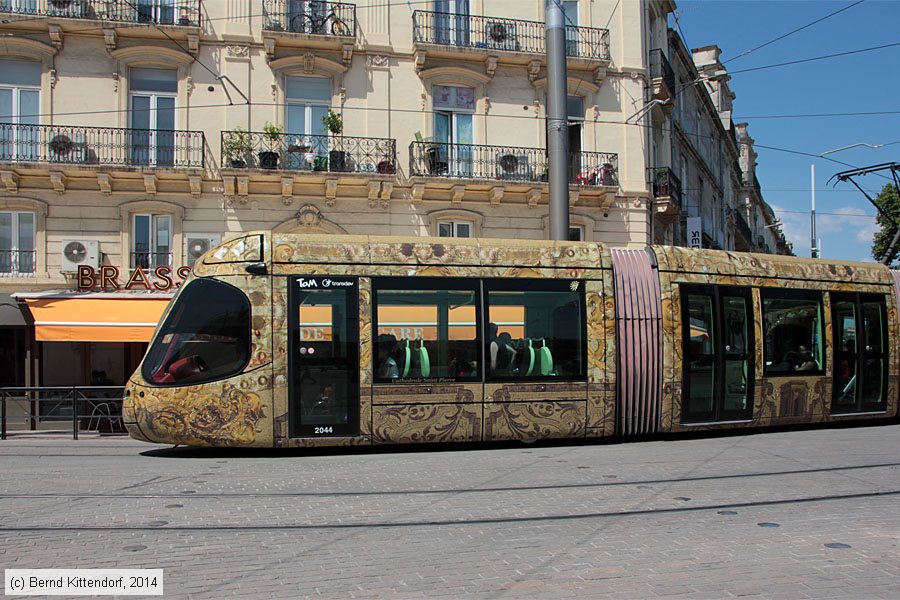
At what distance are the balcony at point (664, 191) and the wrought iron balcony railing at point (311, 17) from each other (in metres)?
9.55

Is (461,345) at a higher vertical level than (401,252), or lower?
lower

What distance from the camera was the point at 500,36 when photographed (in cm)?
2097

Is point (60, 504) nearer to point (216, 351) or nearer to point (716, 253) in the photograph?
point (216, 351)

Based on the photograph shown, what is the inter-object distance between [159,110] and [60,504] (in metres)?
14.4

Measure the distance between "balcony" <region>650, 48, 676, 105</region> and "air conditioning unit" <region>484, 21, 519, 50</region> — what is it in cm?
469

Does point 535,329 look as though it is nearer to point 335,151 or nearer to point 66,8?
point 335,151

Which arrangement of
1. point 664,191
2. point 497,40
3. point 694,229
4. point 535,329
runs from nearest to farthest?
point 535,329 → point 497,40 → point 664,191 → point 694,229

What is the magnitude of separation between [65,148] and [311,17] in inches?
262

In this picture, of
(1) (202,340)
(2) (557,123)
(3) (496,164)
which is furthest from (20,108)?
(2) (557,123)

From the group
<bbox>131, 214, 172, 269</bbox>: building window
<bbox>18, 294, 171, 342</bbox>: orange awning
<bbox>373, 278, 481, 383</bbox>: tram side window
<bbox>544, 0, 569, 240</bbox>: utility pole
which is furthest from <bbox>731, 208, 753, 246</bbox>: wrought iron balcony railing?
<bbox>373, 278, 481, 383</bbox>: tram side window

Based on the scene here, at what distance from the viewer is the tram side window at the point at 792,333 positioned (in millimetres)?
12234

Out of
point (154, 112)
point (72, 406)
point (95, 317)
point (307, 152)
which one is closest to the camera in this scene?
point (72, 406)

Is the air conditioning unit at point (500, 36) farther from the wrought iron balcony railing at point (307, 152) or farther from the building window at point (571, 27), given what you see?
the wrought iron balcony railing at point (307, 152)

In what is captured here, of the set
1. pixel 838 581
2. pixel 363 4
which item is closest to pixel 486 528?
pixel 838 581
